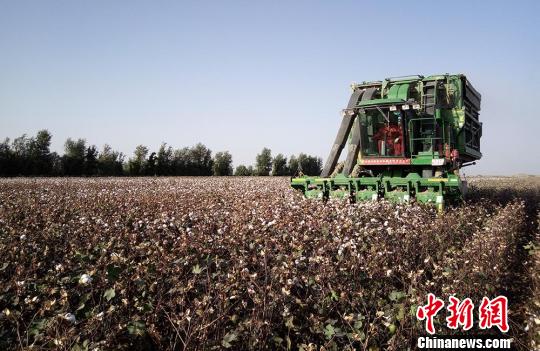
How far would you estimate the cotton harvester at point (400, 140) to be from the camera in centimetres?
1148

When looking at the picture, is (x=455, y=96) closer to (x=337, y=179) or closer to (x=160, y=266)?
(x=337, y=179)

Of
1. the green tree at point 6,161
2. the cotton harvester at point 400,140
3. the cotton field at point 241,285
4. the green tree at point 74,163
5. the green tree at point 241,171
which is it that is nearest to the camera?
the cotton field at point 241,285

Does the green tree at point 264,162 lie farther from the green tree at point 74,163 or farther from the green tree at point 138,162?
the green tree at point 74,163

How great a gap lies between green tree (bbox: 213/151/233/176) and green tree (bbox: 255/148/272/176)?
15.5ft

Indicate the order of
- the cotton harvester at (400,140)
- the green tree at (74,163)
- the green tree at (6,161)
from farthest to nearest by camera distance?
the green tree at (74,163) < the green tree at (6,161) < the cotton harvester at (400,140)

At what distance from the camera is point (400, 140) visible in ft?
41.0

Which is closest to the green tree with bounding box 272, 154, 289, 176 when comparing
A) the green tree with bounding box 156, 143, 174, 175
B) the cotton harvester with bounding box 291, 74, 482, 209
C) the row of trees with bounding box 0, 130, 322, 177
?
the row of trees with bounding box 0, 130, 322, 177

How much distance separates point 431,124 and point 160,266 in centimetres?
1023

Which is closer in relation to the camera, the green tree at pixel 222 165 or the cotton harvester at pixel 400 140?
the cotton harvester at pixel 400 140

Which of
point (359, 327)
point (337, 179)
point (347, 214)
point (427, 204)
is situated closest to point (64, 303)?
point (359, 327)

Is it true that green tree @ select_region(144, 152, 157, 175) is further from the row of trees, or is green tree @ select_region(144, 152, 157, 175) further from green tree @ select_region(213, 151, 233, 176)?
green tree @ select_region(213, 151, 233, 176)

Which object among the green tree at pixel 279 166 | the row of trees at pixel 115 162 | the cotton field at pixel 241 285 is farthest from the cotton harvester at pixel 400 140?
the green tree at pixel 279 166

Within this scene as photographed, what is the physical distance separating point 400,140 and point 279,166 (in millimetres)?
55633

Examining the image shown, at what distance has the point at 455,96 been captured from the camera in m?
12.5
